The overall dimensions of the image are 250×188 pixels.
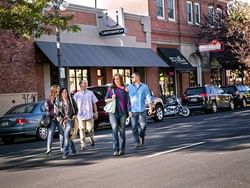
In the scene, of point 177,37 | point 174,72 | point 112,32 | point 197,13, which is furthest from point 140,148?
point 197,13

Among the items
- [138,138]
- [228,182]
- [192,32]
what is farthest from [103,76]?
[228,182]

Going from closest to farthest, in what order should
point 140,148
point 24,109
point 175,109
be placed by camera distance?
point 140,148
point 24,109
point 175,109

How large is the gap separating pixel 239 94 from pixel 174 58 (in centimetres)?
540

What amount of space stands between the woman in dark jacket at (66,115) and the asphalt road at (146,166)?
30 centimetres

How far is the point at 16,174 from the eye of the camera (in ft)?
32.3

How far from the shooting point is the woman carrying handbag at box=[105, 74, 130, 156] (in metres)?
11.3

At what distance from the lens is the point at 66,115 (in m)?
12.0

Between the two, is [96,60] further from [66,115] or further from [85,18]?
[66,115]

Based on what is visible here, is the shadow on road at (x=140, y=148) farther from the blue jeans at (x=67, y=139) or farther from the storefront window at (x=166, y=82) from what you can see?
the storefront window at (x=166, y=82)

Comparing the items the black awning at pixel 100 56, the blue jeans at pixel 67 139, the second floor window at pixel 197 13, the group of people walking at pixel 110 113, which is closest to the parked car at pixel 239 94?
the black awning at pixel 100 56

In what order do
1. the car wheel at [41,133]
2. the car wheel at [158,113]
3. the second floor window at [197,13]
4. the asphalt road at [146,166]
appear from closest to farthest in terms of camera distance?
the asphalt road at [146,166] → the car wheel at [41,133] → the car wheel at [158,113] → the second floor window at [197,13]

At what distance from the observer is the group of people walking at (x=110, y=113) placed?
11477mm

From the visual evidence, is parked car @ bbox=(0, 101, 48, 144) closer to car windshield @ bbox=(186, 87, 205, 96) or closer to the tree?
car windshield @ bbox=(186, 87, 205, 96)

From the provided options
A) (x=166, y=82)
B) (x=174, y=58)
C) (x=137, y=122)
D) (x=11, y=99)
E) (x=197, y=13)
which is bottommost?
(x=137, y=122)
